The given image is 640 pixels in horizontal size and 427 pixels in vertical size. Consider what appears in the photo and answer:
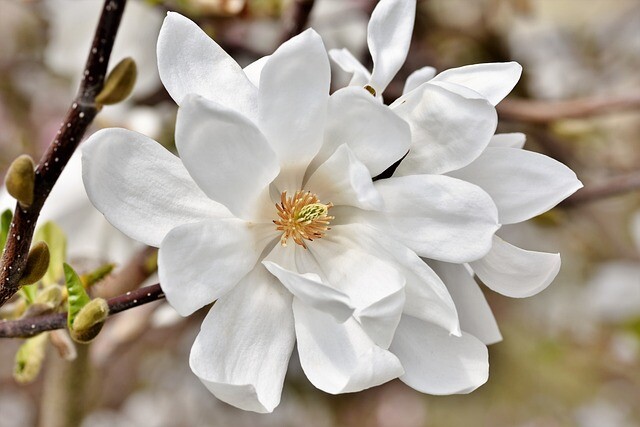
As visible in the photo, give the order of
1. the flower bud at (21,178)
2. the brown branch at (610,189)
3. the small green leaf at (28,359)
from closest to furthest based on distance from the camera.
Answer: the flower bud at (21,178)
the small green leaf at (28,359)
the brown branch at (610,189)

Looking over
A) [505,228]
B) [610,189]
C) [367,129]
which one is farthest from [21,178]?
[505,228]

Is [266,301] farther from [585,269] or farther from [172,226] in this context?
[585,269]

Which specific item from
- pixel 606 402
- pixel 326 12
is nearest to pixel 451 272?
pixel 326 12

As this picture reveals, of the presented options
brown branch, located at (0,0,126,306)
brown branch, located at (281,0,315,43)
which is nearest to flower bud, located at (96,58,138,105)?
brown branch, located at (0,0,126,306)

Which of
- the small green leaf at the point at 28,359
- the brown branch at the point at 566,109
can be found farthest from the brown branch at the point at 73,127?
the brown branch at the point at 566,109

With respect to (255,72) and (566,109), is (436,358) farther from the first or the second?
(566,109)

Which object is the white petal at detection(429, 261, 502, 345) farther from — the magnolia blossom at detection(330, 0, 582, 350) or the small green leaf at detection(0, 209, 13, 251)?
the small green leaf at detection(0, 209, 13, 251)

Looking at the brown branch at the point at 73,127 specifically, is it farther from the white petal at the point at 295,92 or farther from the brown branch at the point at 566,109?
the brown branch at the point at 566,109
